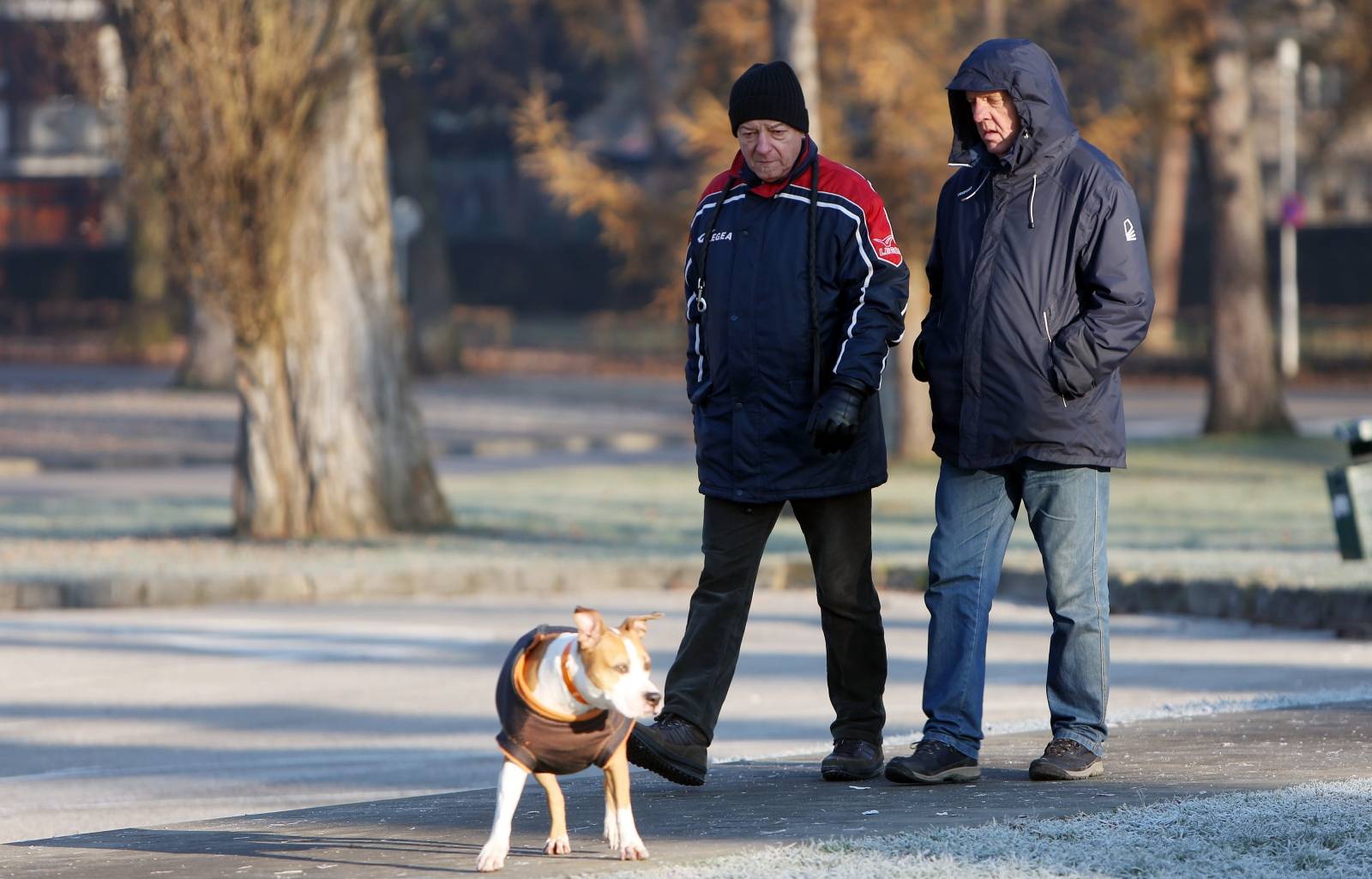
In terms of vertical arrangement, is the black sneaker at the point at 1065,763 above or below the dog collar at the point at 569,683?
below

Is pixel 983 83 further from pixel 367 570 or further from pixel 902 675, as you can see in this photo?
pixel 367 570

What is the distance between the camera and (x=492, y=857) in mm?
5090

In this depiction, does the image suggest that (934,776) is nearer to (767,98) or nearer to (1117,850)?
(1117,850)

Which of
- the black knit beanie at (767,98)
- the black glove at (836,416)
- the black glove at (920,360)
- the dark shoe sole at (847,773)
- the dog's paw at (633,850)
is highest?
the black knit beanie at (767,98)

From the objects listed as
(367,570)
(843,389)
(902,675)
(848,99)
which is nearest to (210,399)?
(848,99)

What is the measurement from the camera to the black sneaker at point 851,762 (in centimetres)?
632

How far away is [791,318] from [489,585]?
23.5 ft

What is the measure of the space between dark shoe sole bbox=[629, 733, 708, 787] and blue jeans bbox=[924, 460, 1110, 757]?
68 centimetres

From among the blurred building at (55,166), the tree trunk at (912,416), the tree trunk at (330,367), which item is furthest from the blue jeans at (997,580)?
the blurred building at (55,166)

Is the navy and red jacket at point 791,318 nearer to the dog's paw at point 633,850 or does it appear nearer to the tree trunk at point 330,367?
the dog's paw at point 633,850

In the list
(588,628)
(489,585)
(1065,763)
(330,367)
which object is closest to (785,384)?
(1065,763)

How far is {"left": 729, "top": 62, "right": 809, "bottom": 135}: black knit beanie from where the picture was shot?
621cm

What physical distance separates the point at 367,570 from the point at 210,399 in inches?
738

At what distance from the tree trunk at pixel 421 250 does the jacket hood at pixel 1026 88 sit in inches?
1290
